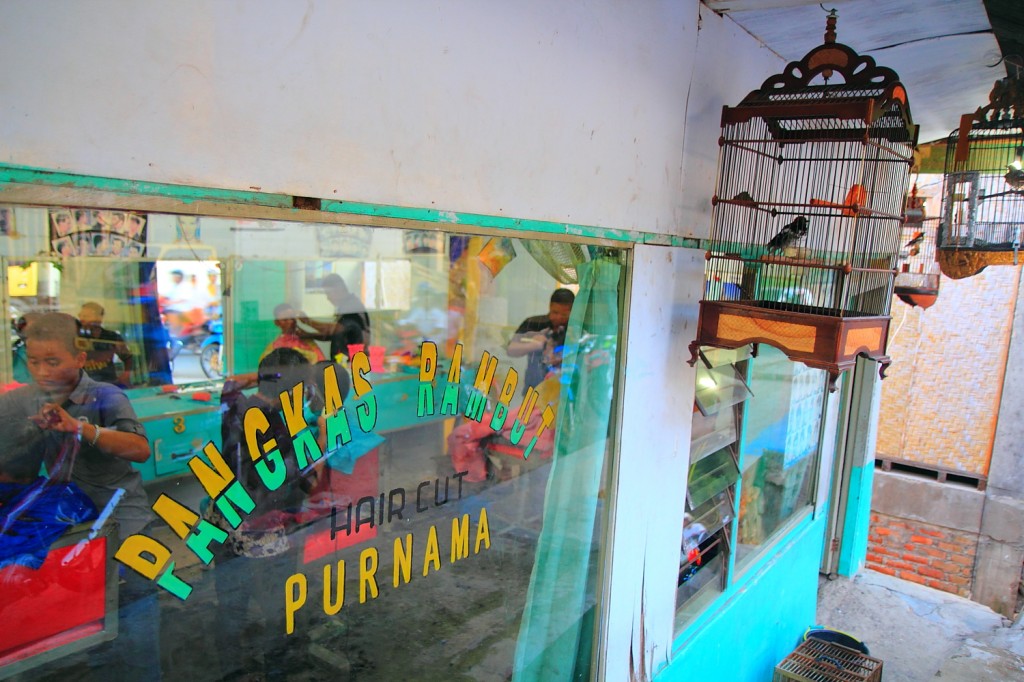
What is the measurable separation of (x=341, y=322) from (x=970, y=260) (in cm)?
425

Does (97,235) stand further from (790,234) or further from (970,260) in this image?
(970,260)

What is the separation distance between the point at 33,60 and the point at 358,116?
59cm

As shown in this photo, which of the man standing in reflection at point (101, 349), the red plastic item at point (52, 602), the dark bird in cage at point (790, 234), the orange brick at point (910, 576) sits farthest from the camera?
the orange brick at point (910, 576)

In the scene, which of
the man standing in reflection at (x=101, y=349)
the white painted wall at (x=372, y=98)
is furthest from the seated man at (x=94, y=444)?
the white painted wall at (x=372, y=98)

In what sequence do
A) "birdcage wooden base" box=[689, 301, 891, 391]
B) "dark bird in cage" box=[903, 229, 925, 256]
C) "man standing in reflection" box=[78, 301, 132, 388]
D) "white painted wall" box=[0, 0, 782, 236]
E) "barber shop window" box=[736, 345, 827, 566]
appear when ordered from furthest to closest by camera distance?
"dark bird in cage" box=[903, 229, 925, 256] < "barber shop window" box=[736, 345, 827, 566] < "man standing in reflection" box=[78, 301, 132, 388] < "birdcage wooden base" box=[689, 301, 891, 391] < "white painted wall" box=[0, 0, 782, 236]

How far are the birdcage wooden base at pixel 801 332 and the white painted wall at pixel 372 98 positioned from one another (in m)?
0.45

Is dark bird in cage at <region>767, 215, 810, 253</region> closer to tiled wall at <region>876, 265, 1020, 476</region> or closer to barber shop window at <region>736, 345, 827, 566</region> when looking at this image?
barber shop window at <region>736, 345, 827, 566</region>

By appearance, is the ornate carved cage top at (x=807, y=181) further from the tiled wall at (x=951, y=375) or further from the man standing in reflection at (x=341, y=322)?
the tiled wall at (x=951, y=375)

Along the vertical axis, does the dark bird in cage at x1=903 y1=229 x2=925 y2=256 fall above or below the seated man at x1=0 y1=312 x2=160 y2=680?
above

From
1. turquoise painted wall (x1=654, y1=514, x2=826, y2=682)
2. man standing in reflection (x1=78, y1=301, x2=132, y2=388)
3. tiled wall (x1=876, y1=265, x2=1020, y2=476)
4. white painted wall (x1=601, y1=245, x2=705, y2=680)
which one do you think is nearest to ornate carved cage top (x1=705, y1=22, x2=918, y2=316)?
white painted wall (x1=601, y1=245, x2=705, y2=680)

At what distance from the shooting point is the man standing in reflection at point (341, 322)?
4070mm

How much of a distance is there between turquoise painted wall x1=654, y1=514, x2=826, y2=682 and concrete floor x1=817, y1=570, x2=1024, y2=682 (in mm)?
455

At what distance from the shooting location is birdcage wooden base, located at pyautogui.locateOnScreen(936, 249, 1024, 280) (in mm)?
4375

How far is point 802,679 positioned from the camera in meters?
3.87
